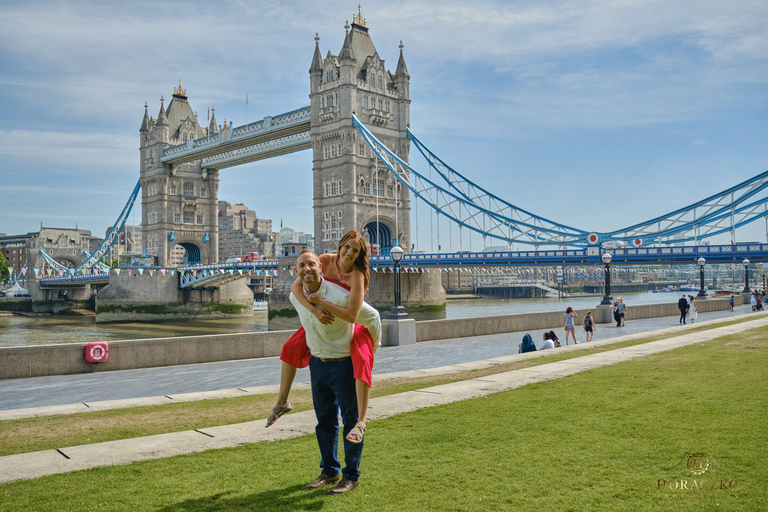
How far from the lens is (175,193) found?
7788cm

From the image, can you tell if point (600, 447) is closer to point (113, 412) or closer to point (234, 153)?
point (113, 412)

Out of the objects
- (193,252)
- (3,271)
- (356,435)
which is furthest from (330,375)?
(3,271)

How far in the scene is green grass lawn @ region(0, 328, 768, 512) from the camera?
14.3 feet

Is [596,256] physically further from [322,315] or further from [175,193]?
[175,193]

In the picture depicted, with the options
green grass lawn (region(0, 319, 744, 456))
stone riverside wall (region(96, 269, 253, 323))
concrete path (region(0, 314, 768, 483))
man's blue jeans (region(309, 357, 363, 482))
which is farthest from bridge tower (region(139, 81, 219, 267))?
man's blue jeans (region(309, 357, 363, 482))

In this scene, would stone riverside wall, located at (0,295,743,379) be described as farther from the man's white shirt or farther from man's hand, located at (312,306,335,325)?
man's hand, located at (312,306,335,325)

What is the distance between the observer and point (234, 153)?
7100 centimetres

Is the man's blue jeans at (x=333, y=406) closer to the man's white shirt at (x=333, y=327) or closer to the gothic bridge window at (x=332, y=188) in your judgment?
the man's white shirt at (x=333, y=327)

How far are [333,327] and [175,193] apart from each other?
255ft

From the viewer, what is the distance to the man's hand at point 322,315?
4.55 metres

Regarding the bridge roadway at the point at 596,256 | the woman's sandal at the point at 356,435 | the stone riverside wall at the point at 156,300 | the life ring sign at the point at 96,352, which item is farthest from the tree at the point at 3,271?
the woman's sandal at the point at 356,435

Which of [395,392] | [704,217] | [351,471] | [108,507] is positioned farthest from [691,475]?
[704,217]

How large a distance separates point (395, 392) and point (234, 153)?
65.4 metres

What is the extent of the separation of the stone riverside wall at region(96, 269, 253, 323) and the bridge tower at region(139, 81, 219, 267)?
384 inches
